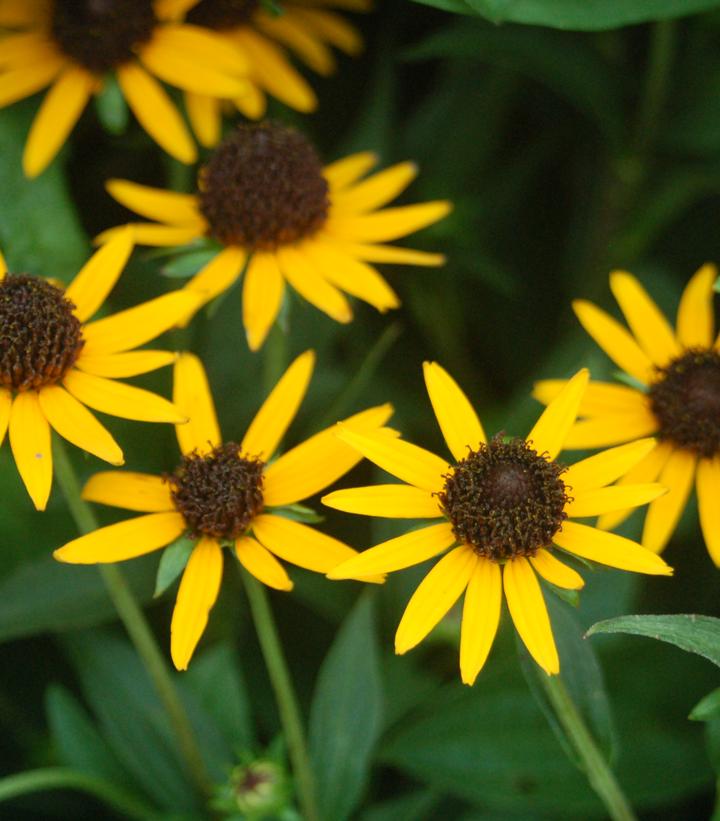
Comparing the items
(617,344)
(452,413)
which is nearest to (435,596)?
(452,413)

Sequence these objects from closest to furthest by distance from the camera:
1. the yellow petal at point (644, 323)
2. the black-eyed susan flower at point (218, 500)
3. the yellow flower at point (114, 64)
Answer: the black-eyed susan flower at point (218, 500) < the yellow petal at point (644, 323) < the yellow flower at point (114, 64)

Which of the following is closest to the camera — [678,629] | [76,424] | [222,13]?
[678,629]

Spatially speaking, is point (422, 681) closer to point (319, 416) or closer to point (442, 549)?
point (319, 416)

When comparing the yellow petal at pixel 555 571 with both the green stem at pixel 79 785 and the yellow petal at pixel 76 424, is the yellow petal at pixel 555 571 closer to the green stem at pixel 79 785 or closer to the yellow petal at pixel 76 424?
the yellow petal at pixel 76 424

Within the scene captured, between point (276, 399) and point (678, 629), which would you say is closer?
point (678, 629)

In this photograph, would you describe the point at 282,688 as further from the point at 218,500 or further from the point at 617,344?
the point at 617,344

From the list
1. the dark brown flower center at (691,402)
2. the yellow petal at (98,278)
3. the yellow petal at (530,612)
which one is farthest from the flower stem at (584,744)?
the yellow petal at (98,278)

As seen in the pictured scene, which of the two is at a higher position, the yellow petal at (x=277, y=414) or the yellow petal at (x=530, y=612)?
the yellow petal at (x=277, y=414)
